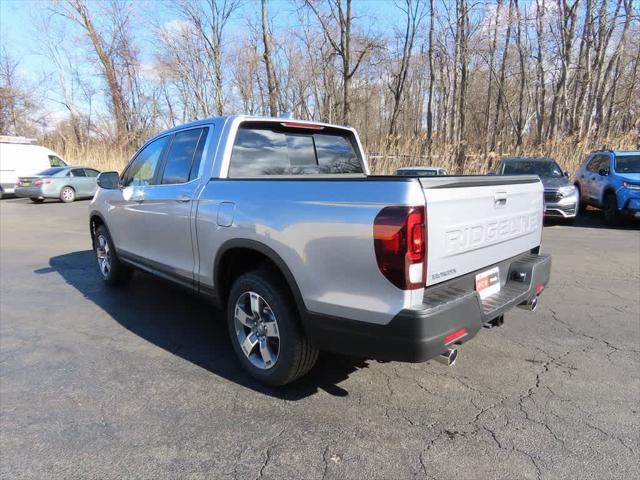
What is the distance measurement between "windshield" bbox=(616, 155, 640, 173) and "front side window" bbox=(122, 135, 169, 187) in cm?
1084

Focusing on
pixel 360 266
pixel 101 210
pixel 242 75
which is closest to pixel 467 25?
pixel 242 75

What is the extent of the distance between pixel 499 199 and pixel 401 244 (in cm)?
104

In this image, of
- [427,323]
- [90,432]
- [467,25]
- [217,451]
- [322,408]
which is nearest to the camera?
[427,323]

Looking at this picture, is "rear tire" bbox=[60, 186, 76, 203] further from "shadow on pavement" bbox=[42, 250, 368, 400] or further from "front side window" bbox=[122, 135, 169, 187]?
"front side window" bbox=[122, 135, 169, 187]

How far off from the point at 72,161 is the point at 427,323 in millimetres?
31769

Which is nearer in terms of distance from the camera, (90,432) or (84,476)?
(84,476)

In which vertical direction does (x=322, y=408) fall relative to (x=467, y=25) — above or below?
below

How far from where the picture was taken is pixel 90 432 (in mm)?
2611

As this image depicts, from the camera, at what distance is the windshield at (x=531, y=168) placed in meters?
11.6

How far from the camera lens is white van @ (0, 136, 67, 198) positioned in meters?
18.7

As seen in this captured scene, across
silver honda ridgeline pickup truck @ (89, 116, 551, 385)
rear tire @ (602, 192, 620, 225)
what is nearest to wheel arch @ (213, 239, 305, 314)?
silver honda ridgeline pickup truck @ (89, 116, 551, 385)

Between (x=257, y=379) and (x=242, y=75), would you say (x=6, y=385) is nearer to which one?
(x=257, y=379)

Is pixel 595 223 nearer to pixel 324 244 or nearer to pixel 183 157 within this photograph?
pixel 183 157

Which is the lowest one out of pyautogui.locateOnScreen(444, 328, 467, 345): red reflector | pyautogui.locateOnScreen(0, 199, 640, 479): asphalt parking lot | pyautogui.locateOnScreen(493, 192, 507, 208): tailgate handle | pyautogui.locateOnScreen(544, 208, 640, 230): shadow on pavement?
pyautogui.locateOnScreen(544, 208, 640, 230): shadow on pavement
